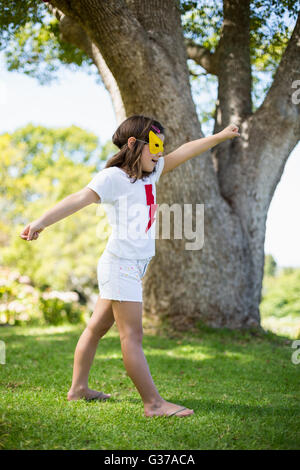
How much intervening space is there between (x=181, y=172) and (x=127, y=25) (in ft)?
5.65

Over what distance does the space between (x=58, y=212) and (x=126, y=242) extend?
0.43 meters

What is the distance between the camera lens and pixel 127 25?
4.89m

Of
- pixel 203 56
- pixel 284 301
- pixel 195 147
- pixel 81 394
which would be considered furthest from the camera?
pixel 284 301

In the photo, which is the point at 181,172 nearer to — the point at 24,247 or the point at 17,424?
the point at 17,424

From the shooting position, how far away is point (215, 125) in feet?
21.7

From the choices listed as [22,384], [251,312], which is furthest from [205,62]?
[22,384]

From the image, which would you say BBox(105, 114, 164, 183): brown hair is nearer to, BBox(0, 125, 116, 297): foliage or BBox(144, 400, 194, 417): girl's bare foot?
BBox(144, 400, 194, 417): girl's bare foot

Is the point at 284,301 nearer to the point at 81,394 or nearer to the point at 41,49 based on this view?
the point at 41,49

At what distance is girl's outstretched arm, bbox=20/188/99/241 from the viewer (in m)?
2.34

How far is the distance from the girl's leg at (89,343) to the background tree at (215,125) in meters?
2.87

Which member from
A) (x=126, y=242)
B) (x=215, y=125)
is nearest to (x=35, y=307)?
(x=215, y=125)

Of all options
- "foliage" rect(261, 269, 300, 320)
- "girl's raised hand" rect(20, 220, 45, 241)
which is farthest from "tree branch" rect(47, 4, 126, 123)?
"foliage" rect(261, 269, 300, 320)

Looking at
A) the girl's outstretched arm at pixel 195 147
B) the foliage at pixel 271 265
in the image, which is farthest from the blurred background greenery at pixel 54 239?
the foliage at pixel 271 265

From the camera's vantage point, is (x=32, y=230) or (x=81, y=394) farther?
(x=81, y=394)
